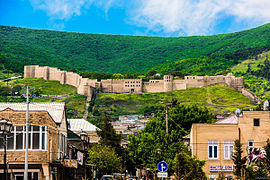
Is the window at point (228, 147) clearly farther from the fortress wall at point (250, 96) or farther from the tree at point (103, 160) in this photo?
the fortress wall at point (250, 96)

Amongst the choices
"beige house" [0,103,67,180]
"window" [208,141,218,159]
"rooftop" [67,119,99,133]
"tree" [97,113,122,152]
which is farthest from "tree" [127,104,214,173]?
"beige house" [0,103,67,180]

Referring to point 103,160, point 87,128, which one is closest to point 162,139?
point 103,160

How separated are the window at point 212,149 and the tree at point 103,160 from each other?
11.7 metres

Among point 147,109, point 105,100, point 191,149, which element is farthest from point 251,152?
point 105,100

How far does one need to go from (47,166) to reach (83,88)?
546ft

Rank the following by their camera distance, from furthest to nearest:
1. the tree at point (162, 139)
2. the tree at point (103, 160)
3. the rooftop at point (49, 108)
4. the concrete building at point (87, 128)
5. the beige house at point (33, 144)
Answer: the concrete building at point (87, 128) → the tree at point (103, 160) → the tree at point (162, 139) → the rooftop at point (49, 108) → the beige house at point (33, 144)

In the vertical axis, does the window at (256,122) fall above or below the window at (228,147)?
above

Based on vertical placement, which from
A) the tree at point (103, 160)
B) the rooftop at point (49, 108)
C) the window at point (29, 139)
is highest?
the rooftop at point (49, 108)

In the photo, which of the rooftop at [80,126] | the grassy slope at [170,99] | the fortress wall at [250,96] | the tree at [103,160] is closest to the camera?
the tree at [103,160]

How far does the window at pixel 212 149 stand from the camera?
136ft

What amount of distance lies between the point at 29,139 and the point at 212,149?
57.1ft

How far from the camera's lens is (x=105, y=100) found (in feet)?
622

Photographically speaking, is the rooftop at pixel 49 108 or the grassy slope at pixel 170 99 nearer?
the rooftop at pixel 49 108

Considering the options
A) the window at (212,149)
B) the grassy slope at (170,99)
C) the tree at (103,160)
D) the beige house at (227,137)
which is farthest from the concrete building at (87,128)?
the grassy slope at (170,99)
